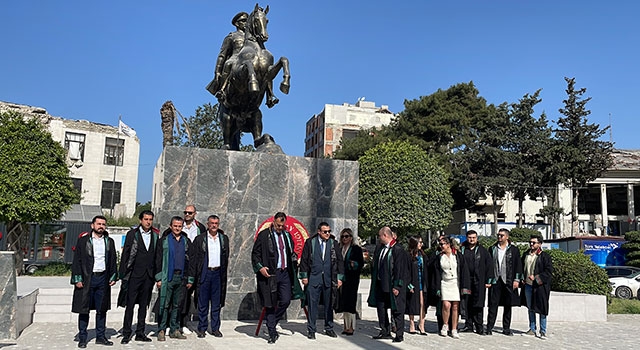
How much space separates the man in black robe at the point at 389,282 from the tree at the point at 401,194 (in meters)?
16.3

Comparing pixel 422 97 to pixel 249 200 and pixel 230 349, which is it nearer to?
pixel 249 200

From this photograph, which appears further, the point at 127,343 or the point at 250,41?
the point at 250,41

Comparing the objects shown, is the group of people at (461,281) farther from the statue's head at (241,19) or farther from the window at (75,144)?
the window at (75,144)

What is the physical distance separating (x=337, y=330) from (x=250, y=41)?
5626 mm

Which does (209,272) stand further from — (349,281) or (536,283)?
(536,283)

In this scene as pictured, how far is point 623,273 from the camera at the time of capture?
1936 centimetres

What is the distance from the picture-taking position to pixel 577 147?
124 feet

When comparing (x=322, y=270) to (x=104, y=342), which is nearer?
(x=104, y=342)

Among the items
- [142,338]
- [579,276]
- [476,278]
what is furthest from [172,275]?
[579,276]

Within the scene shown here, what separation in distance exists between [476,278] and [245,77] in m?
5.43

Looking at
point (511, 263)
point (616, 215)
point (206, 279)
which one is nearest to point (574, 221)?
point (616, 215)

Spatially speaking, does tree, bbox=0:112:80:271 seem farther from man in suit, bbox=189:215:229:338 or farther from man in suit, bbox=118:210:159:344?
man in suit, bbox=189:215:229:338

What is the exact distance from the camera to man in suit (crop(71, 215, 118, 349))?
675cm

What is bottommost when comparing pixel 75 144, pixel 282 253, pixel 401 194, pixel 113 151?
pixel 282 253
